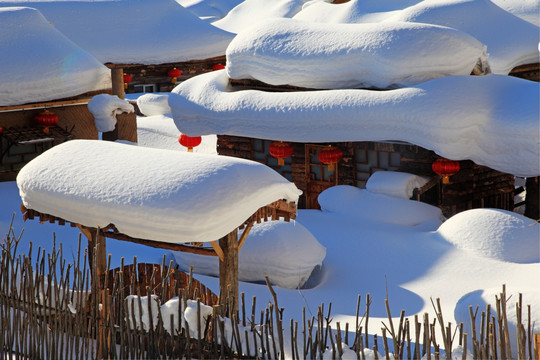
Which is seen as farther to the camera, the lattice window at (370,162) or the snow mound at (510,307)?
the lattice window at (370,162)

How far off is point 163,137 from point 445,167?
8520mm

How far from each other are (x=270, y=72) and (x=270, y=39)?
56cm

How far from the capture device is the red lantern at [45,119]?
47.3 feet

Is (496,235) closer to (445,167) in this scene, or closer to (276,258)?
(445,167)

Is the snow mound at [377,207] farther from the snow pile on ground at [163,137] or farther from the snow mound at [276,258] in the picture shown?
Answer: the snow pile on ground at [163,137]

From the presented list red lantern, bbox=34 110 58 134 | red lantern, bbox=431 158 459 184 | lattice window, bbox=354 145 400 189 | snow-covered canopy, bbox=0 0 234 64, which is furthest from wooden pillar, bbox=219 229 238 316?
snow-covered canopy, bbox=0 0 234 64

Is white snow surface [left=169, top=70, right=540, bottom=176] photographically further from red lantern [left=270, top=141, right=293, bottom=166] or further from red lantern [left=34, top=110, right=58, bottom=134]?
red lantern [left=34, top=110, right=58, bottom=134]

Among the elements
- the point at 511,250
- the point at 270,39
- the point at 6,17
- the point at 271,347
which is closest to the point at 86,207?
the point at 271,347

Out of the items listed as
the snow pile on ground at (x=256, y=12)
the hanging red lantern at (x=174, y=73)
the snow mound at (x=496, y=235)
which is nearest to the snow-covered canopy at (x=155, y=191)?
the snow mound at (x=496, y=235)

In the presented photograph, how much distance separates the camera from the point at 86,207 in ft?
23.1

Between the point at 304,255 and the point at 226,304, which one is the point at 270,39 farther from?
the point at 226,304

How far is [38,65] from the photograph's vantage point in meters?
14.2

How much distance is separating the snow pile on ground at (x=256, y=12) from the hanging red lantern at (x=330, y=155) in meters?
14.2

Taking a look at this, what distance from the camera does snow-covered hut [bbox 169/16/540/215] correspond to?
1100 centimetres
